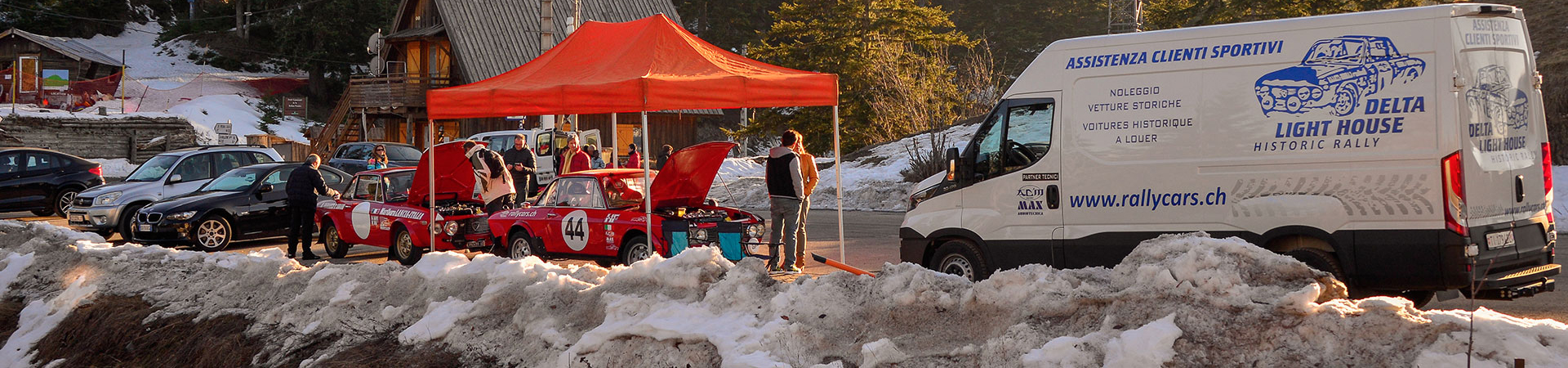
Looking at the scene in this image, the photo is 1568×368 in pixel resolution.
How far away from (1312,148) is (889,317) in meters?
3.65

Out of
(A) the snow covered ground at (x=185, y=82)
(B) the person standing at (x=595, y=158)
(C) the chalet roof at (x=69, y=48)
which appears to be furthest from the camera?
(C) the chalet roof at (x=69, y=48)

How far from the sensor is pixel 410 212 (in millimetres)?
14219

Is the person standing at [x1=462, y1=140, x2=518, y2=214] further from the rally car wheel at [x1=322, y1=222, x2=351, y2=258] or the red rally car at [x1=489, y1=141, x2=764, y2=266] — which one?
the rally car wheel at [x1=322, y1=222, x2=351, y2=258]

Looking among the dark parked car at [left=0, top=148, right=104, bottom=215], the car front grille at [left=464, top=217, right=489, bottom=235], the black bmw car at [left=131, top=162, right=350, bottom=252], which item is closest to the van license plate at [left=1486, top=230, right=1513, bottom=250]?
the car front grille at [left=464, top=217, right=489, bottom=235]

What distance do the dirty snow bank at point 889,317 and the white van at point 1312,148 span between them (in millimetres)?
2540

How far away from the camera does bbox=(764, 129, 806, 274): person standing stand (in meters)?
11.6

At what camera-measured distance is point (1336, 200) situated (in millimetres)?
7953

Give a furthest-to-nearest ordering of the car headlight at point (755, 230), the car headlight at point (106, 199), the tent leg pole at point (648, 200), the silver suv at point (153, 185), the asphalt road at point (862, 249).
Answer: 1. the car headlight at point (106, 199)
2. the silver suv at point (153, 185)
3. the car headlight at point (755, 230)
4. the tent leg pole at point (648, 200)
5. the asphalt road at point (862, 249)

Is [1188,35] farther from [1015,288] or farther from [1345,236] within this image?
[1015,288]

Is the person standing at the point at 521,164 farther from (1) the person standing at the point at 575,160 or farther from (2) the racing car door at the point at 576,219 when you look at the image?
(2) the racing car door at the point at 576,219

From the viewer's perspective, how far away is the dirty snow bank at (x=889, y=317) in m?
4.91

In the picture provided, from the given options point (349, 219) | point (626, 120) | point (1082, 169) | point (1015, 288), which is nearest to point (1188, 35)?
point (1082, 169)

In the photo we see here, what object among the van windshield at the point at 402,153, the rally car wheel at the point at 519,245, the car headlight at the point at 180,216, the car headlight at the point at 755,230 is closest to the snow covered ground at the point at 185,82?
the van windshield at the point at 402,153

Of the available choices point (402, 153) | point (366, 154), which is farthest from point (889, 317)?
point (366, 154)
